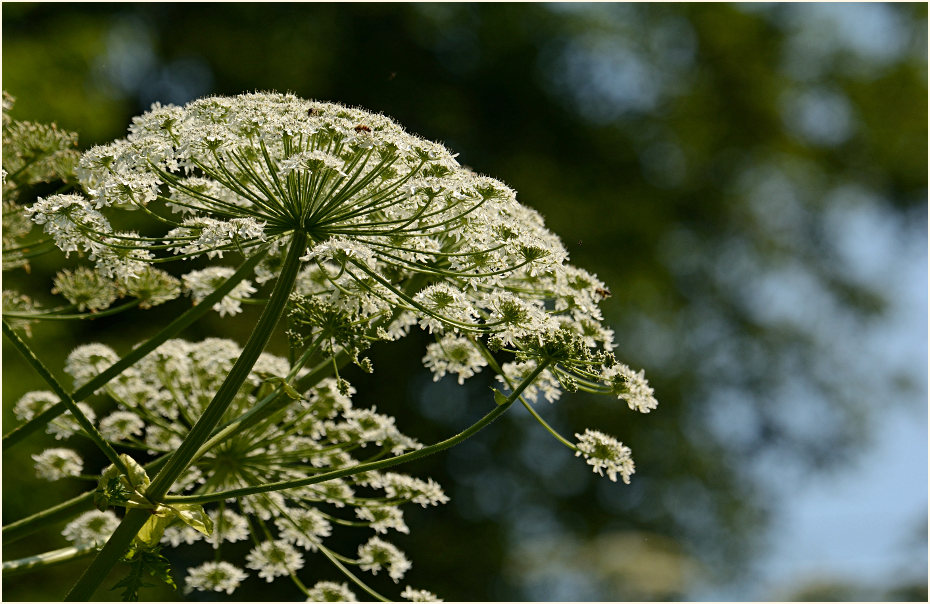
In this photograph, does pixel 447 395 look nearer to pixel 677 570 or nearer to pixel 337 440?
pixel 677 570

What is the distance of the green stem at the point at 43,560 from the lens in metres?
2.33

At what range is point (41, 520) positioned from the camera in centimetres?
230

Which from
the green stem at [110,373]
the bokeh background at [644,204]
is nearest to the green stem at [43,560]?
the green stem at [110,373]

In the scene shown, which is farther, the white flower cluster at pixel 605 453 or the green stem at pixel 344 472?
the white flower cluster at pixel 605 453

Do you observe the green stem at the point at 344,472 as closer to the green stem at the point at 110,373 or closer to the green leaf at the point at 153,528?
the green leaf at the point at 153,528

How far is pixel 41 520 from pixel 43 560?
0.45ft

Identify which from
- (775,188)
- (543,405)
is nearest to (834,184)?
(775,188)

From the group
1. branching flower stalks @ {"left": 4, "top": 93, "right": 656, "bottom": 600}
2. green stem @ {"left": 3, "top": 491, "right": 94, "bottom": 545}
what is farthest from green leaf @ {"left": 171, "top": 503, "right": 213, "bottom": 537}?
green stem @ {"left": 3, "top": 491, "right": 94, "bottom": 545}

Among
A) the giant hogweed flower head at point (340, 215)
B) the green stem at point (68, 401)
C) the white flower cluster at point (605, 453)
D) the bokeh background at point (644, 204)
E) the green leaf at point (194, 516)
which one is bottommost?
the green leaf at point (194, 516)

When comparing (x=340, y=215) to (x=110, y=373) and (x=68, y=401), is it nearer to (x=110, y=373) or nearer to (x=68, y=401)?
(x=110, y=373)

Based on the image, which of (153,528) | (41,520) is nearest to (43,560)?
(41,520)

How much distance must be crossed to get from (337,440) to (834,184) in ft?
60.8

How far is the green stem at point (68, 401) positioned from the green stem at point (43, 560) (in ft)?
1.59

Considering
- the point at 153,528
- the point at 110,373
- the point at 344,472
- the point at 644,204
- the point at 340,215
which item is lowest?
the point at 153,528
